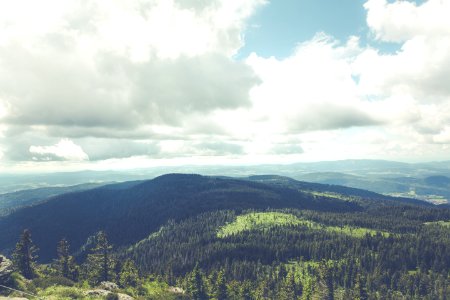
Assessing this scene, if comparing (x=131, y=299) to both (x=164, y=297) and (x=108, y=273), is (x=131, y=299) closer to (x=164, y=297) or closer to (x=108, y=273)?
(x=164, y=297)

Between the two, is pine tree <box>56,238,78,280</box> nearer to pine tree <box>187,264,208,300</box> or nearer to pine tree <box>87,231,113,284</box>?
pine tree <box>87,231,113,284</box>

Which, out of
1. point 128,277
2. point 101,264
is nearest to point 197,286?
point 128,277

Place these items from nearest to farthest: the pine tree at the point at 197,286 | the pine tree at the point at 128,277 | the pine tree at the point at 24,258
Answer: the pine tree at the point at 24,258 → the pine tree at the point at 128,277 → the pine tree at the point at 197,286

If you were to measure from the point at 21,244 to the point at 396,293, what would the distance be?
→ 197558 mm

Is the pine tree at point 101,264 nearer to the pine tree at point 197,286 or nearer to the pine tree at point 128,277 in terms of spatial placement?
the pine tree at point 128,277

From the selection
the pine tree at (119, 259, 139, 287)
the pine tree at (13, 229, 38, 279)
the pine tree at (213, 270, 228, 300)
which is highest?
the pine tree at (13, 229, 38, 279)

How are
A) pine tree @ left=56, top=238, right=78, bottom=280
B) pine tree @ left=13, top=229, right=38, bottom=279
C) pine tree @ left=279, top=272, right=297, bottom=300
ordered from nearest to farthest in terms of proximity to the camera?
1. pine tree @ left=13, top=229, right=38, bottom=279
2. pine tree @ left=56, top=238, right=78, bottom=280
3. pine tree @ left=279, top=272, right=297, bottom=300

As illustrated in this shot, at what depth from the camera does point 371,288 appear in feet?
642

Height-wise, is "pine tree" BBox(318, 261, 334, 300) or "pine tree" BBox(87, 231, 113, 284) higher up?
"pine tree" BBox(87, 231, 113, 284)

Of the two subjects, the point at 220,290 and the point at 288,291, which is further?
the point at 288,291

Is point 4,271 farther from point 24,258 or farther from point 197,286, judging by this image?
point 197,286

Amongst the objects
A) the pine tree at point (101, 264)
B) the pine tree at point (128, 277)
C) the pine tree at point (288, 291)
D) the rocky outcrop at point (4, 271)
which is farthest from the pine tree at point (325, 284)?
the rocky outcrop at point (4, 271)

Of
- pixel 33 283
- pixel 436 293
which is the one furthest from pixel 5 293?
pixel 436 293

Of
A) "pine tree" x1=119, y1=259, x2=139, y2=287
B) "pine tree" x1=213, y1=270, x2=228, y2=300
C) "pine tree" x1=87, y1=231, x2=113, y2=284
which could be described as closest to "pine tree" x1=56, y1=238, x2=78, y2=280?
"pine tree" x1=87, y1=231, x2=113, y2=284
